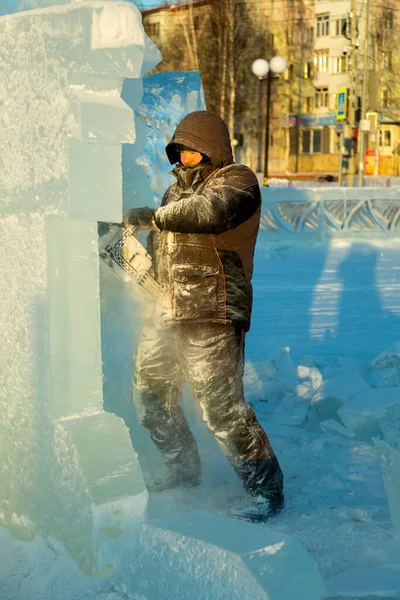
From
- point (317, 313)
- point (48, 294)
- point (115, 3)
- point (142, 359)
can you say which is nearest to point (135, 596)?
point (48, 294)

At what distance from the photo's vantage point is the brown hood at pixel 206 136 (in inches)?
120

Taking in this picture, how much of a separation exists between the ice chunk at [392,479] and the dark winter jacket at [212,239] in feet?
2.21

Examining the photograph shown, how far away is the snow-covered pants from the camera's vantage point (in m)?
3.07

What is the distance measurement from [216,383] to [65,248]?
88cm

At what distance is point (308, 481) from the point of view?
11.7ft

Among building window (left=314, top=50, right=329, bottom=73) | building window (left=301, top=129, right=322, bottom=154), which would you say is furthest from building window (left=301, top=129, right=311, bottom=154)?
building window (left=314, top=50, right=329, bottom=73)

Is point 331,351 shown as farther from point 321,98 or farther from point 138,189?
point 321,98

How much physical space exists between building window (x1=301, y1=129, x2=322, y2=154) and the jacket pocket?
1576 inches

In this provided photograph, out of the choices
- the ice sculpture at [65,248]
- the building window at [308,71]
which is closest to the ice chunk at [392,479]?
the ice sculpture at [65,248]

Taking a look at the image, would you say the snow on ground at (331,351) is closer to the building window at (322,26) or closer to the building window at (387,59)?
the building window at (387,59)

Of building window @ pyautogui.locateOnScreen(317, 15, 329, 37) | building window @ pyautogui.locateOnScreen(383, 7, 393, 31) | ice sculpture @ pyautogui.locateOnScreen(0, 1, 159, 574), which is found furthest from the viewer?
building window @ pyautogui.locateOnScreen(317, 15, 329, 37)

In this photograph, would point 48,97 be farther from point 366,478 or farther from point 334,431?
point 334,431

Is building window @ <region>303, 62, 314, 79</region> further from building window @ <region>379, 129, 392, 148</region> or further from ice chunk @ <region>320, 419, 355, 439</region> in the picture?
ice chunk @ <region>320, 419, 355, 439</region>

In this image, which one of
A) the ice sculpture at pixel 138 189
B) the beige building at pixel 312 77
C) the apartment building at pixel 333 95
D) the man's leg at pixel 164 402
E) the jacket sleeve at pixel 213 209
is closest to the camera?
the jacket sleeve at pixel 213 209
